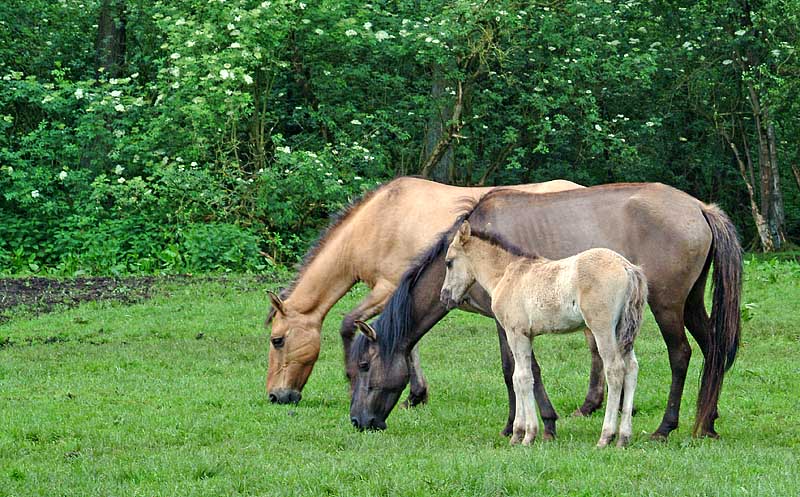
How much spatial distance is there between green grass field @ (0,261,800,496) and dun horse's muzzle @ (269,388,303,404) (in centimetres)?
10

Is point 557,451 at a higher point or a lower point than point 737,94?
higher

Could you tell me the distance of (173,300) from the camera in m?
15.4

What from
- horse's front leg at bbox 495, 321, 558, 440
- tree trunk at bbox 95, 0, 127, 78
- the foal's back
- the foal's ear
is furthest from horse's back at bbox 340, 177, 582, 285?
tree trunk at bbox 95, 0, 127, 78

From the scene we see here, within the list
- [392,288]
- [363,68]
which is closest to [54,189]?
[363,68]

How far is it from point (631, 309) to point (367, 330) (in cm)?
216

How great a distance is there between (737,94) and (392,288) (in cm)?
1751

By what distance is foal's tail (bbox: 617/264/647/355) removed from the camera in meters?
7.13

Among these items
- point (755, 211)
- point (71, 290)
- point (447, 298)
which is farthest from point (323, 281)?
point (755, 211)

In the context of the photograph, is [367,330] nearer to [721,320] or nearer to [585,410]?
[585,410]

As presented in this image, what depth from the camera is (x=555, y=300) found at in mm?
7312

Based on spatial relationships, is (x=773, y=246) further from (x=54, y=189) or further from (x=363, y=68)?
(x=54, y=189)

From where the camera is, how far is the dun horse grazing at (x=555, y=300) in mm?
7129

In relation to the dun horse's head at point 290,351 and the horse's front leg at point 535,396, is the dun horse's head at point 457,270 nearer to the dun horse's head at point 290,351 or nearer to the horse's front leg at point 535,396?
the horse's front leg at point 535,396

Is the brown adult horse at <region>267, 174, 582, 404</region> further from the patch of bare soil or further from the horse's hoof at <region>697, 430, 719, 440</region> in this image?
the patch of bare soil
